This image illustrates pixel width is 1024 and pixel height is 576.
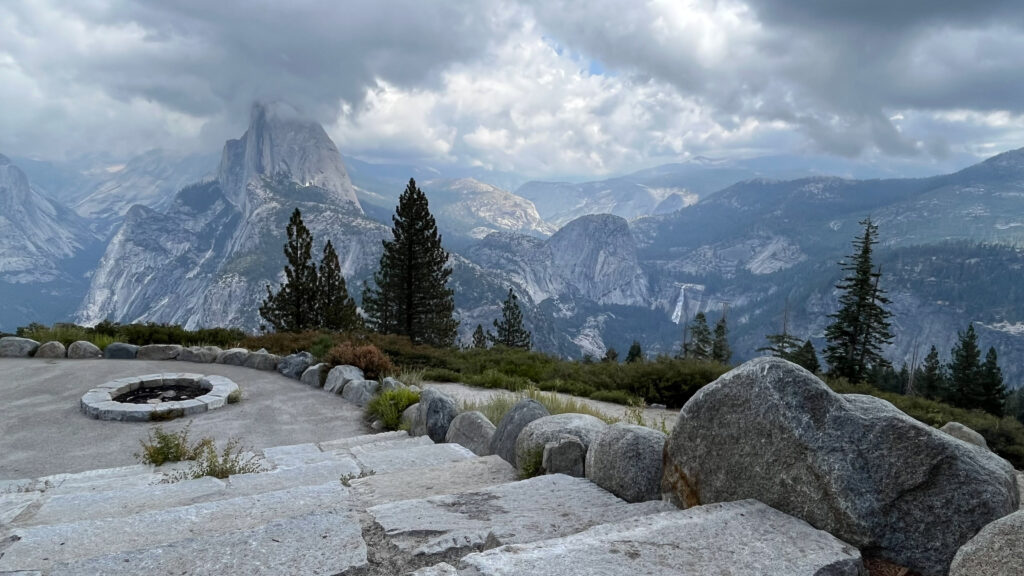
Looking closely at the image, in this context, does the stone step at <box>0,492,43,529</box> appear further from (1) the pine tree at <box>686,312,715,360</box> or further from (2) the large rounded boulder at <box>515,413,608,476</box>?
(1) the pine tree at <box>686,312,715,360</box>

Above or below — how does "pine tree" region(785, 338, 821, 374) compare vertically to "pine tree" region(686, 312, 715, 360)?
above

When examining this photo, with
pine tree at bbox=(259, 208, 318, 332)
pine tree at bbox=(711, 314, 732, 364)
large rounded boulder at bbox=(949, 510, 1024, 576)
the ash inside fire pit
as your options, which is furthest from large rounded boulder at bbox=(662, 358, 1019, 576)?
pine tree at bbox=(711, 314, 732, 364)

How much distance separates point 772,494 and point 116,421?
1152cm

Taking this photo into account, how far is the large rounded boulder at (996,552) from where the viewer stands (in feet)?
7.60

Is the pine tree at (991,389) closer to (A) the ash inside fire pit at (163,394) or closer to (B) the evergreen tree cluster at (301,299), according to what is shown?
(B) the evergreen tree cluster at (301,299)

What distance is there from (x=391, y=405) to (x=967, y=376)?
68.0 meters

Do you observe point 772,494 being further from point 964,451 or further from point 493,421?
point 493,421

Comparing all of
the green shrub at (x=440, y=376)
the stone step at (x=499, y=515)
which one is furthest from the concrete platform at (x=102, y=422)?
the stone step at (x=499, y=515)

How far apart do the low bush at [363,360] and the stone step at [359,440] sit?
4.42 m

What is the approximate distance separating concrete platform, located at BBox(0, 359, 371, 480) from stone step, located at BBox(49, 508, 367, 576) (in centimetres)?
612

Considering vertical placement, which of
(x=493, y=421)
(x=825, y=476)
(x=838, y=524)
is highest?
(x=825, y=476)

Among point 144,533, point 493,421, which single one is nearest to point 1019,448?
point 493,421

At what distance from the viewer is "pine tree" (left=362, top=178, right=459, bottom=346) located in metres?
39.0

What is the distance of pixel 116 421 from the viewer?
33.5 feet
